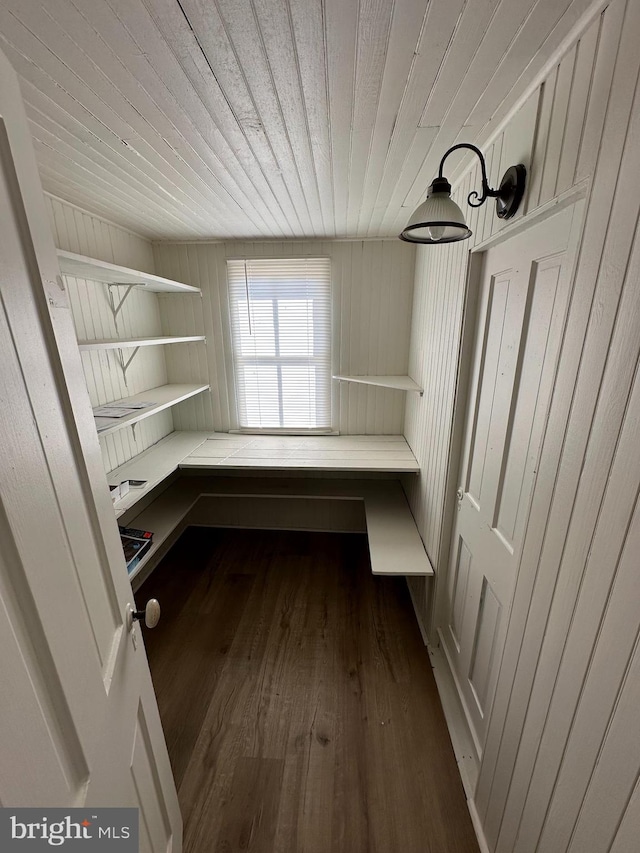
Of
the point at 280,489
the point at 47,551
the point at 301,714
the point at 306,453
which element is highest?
the point at 47,551

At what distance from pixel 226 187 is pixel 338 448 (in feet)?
5.91

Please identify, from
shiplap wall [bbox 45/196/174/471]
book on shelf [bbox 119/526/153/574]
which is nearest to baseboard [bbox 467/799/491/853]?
book on shelf [bbox 119/526/153/574]

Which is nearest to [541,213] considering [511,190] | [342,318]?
[511,190]

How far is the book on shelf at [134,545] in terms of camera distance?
184 cm

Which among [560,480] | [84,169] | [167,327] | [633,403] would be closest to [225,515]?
[167,327]

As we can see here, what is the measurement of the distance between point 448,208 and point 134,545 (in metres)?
2.17

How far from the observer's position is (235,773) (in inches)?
56.1

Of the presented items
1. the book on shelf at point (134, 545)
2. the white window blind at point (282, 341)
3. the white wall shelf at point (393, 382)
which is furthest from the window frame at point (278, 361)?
the book on shelf at point (134, 545)

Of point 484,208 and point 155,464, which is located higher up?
point 484,208

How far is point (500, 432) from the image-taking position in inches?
50.4

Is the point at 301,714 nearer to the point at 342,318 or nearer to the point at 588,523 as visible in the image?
the point at 588,523

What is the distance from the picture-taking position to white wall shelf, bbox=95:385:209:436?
1.70 metres

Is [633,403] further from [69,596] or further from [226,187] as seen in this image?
[226,187]

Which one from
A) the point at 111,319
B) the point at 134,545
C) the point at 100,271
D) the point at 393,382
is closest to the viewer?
the point at 100,271
